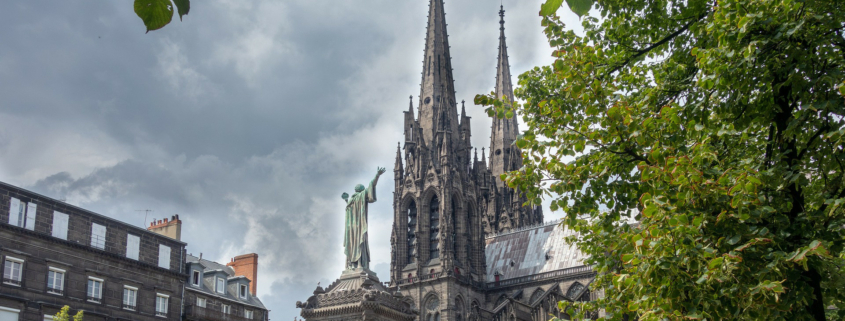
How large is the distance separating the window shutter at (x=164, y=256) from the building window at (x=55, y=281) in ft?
17.4

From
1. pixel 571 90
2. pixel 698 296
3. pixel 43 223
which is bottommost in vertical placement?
pixel 698 296

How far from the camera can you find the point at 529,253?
65.9 meters

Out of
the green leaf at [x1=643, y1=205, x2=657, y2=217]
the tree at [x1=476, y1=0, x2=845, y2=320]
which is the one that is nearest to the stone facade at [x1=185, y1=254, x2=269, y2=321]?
the tree at [x1=476, y1=0, x2=845, y2=320]

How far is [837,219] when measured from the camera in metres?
9.81

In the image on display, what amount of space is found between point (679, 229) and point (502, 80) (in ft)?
248

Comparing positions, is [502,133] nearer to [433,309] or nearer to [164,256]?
[433,309]

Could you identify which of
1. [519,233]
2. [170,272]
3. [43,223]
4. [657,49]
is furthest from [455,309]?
[657,49]

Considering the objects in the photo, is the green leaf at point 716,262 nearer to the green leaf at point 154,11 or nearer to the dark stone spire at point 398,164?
the green leaf at point 154,11

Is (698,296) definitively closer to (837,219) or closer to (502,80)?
(837,219)

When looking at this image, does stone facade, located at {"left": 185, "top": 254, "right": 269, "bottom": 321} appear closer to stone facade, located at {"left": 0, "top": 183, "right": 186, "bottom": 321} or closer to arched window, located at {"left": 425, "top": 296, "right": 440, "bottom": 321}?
stone facade, located at {"left": 0, "top": 183, "right": 186, "bottom": 321}

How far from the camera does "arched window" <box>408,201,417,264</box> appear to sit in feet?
199

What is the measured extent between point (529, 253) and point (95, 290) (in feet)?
133

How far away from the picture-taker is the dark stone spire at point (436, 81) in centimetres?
6525

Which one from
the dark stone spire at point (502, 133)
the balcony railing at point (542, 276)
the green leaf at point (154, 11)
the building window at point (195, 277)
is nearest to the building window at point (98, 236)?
the building window at point (195, 277)
